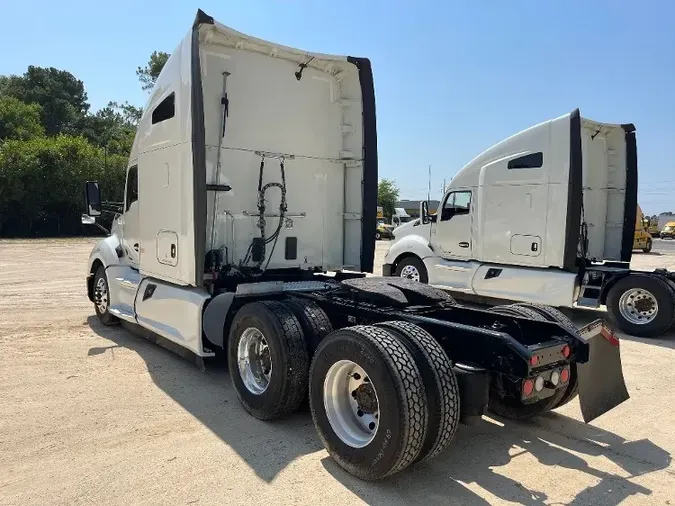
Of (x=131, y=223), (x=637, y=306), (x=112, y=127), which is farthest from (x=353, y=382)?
(x=112, y=127)

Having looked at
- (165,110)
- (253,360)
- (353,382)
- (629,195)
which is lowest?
(253,360)

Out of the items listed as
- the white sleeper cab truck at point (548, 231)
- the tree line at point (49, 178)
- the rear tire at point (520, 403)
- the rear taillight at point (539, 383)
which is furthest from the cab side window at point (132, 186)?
the tree line at point (49, 178)

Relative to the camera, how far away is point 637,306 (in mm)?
8570

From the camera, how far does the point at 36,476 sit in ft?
11.4

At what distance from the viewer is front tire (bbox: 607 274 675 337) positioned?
8109 mm

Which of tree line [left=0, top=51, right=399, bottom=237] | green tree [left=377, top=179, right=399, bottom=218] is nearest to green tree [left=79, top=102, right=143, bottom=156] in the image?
tree line [left=0, top=51, right=399, bottom=237]

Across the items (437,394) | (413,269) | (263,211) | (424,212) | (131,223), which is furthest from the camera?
(413,269)

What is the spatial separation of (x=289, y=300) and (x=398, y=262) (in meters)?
7.13

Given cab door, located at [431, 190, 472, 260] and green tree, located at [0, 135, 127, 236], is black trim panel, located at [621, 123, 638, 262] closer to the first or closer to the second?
cab door, located at [431, 190, 472, 260]

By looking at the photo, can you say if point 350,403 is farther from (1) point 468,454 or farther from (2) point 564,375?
(2) point 564,375

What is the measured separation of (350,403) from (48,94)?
71.4 m

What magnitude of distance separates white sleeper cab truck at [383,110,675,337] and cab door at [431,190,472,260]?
0.8 inches

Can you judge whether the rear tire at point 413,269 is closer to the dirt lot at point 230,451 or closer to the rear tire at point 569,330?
the dirt lot at point 230,451

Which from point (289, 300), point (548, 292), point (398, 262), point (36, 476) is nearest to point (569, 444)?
point (289, 300)
